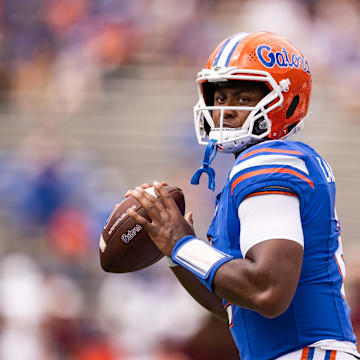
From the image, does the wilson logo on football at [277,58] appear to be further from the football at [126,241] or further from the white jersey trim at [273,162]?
the football at [126,241]

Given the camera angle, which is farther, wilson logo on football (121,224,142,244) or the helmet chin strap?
wilson logo on football (121,224,142,244)

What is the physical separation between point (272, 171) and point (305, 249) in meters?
0.30

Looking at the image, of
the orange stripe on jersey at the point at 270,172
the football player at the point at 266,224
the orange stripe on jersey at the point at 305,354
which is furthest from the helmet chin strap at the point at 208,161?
the orange stripe on jersey at the point at 305,354

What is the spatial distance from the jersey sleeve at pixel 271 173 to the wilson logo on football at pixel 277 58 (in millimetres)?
447

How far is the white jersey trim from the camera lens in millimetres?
2225

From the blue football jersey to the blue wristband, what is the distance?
0.13m

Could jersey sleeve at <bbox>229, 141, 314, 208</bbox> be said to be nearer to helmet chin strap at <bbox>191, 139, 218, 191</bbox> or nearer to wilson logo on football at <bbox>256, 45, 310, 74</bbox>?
helmet chin strap at <bbox>191, 139, 218, 191</bbox>

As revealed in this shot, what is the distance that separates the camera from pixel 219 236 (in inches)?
95.7

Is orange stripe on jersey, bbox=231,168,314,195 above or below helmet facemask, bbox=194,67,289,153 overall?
below

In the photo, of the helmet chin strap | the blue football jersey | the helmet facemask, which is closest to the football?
the helmet chin strap

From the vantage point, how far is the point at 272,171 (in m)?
2.19

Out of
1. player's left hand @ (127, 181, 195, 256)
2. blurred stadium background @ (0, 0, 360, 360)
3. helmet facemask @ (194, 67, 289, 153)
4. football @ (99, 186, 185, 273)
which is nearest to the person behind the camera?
player's left hand @ (127, 181, 195, 256)

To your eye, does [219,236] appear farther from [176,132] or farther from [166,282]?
[176,132]

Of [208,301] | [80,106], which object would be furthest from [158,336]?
[208,301]
